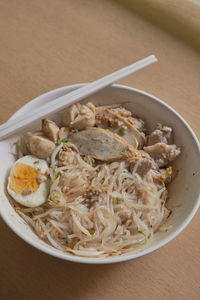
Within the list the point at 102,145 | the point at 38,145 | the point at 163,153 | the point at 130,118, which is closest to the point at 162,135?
the point at 163,153

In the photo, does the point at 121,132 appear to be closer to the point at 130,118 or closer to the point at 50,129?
the point at 130,118

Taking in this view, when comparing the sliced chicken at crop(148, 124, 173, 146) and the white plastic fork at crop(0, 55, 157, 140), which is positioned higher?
the white plastic fork at crop(0, 55, 157, 140)

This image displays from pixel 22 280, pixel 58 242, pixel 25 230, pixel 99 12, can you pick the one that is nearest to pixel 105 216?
pixel 58 242

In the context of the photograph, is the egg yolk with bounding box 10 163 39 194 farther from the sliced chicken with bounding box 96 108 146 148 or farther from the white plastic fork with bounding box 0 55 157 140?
the sliced chicken with bounding box 96 108 146 148

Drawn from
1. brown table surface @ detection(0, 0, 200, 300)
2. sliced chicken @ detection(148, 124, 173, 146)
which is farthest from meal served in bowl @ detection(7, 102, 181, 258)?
brown table surface @ detection(0, 0, 200, 300)

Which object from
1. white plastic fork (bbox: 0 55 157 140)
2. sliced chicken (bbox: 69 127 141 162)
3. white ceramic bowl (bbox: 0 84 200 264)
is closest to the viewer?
white ceramic bowl (bbox: 0 84 200 264)

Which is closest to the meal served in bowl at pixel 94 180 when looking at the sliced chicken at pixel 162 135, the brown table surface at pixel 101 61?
the sliced chicken at pixel 162 135
